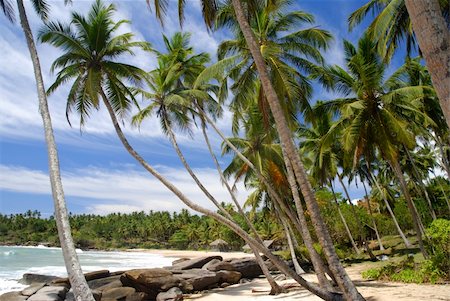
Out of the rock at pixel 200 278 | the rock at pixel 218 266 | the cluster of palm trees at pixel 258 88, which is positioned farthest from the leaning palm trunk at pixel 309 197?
the rock at pixel 218 266

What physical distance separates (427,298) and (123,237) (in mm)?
88701

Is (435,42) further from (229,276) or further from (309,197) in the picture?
(229,276)

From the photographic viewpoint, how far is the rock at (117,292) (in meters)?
12.7

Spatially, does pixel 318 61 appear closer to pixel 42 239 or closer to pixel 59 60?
pixel 59 60

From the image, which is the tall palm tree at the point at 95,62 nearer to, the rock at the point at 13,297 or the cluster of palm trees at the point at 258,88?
the cluster of palm trees at the point at 258,88

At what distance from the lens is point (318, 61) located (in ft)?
40.7

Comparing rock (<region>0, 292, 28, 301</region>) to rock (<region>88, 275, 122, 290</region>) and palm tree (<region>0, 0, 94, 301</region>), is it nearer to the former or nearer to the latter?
rock (<region>88, 275, 122, 290</region>)

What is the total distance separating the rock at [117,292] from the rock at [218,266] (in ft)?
18.7

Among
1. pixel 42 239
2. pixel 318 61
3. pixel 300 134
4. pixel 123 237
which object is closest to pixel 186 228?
pixel 123 237

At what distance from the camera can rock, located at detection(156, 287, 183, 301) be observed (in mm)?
13100

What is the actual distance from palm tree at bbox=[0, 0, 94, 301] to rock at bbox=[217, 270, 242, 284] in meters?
11.4

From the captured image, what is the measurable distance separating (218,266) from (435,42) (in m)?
16.6

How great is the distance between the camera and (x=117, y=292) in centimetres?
1297

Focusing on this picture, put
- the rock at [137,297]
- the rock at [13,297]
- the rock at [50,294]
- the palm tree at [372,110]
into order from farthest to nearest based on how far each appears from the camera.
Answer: the palm tree at [372,110]
the rock at [137,297]
the rock at [13,297]
the rock at [50,294]
